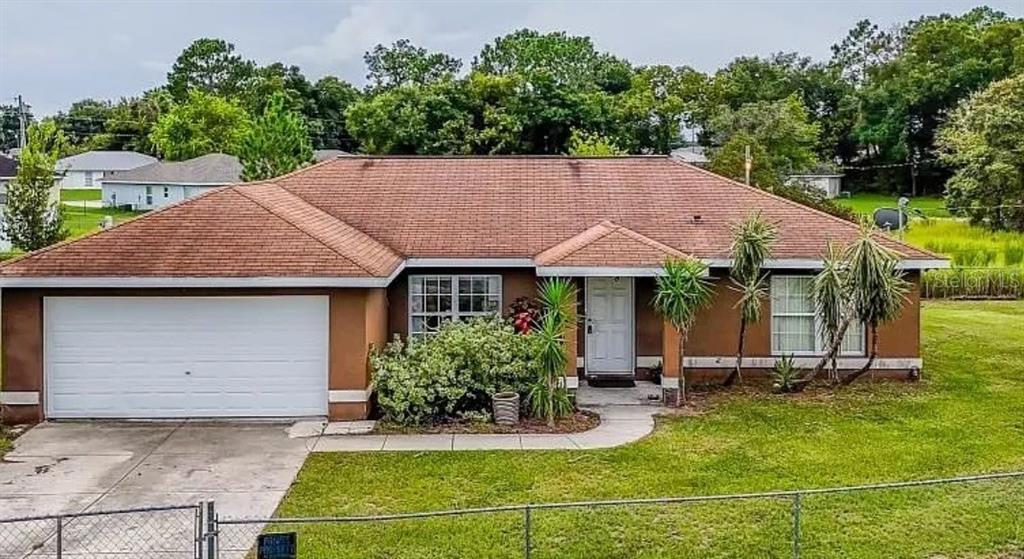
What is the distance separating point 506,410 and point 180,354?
5085mm

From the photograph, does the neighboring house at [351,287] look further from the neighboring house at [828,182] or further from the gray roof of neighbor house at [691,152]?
the gray roof of neighbor house at [691,152]

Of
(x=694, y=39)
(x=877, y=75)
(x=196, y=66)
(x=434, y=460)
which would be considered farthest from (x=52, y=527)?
(x=196, y=66)

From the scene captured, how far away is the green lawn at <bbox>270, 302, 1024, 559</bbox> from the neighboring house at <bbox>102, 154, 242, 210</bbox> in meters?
44.7

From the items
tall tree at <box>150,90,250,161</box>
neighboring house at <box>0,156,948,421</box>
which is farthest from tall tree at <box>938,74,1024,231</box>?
tall tree at <box>150,90,250,161</box>

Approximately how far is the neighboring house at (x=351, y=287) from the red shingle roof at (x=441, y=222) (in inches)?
1.9

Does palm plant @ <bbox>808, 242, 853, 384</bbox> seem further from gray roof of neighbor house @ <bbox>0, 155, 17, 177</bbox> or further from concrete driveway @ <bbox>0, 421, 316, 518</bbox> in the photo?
gray roof of neighbor house @ <bbox>0, 155, 17, 177</bbox>

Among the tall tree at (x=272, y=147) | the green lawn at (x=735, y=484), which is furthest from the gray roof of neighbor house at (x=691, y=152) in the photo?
the green lawn at (x=735, y=484)

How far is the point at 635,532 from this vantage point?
991cm

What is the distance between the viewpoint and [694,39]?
69.9 meters

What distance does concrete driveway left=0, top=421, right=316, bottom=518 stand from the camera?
36.9 ft

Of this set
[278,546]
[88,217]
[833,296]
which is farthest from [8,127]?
[278,546]

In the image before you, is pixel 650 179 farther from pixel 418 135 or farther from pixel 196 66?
pixel 196 66

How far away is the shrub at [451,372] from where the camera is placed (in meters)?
15.0

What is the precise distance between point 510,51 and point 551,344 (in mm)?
69987
